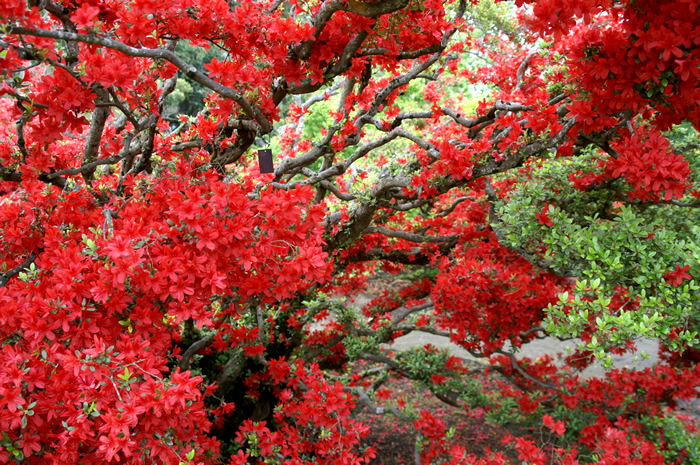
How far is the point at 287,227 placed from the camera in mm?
2062

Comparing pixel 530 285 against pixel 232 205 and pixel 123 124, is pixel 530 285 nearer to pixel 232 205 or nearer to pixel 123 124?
pixel 232 205

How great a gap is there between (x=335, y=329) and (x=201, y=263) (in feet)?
10.2

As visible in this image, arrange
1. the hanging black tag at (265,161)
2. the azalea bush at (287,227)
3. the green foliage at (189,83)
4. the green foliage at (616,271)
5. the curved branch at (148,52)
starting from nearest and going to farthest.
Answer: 1. the curved branch at (148,52)
2. the azalea bush at (287,227)
3. the green foliage at (616,271)
4. the hanging black tag at (265,161)
5. the green foliage at (189,83)

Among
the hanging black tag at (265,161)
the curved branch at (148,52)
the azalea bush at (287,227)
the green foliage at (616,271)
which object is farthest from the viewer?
the hanging black tag at (265,161)

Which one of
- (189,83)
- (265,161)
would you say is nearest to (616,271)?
(265,161)

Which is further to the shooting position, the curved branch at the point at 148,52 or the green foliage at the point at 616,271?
the green foliage at the point at 616,271

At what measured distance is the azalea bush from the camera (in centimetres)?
173

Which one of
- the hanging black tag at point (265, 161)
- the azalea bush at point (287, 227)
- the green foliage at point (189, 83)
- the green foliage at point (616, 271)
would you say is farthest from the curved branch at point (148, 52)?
the green foliage at point (189, 83)

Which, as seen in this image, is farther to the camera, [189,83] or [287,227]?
[189,83]

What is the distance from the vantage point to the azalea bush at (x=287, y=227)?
173 cm

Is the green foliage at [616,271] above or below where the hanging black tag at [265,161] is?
below

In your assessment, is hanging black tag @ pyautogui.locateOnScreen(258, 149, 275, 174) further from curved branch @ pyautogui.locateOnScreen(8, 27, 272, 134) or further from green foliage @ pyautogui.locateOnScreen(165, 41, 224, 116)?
green foliage @ pyautogui.locateOnScreen(165, 41, 224, 116)

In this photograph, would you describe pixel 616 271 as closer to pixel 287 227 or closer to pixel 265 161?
pixel 287 227

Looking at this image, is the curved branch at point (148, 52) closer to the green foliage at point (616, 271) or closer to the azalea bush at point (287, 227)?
the azalea bush at point (287, 227)
